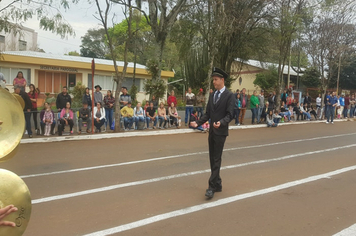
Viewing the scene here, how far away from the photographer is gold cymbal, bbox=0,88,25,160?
186 cm

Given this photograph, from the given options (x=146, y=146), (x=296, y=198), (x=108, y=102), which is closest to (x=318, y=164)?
(x=296, y=198)

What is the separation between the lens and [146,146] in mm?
10211

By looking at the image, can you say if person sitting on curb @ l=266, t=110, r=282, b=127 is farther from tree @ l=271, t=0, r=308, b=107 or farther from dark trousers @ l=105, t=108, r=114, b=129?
dark trousers @ l=105, t=108, r=114, b=129

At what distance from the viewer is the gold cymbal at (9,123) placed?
1857 millimetres

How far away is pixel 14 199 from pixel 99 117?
433 inches

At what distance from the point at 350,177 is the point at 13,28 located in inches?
433

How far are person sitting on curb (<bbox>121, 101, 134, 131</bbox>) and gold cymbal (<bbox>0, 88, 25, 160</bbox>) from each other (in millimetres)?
11418

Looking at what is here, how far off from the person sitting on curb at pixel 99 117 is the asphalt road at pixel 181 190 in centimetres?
258

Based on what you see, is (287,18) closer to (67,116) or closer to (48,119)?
(67,116)

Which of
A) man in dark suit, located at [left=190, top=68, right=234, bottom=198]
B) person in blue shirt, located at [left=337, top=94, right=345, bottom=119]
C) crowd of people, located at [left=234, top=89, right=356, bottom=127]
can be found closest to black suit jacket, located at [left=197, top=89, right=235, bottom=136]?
man in dark suit, located at [left=190, top=68, right=234, bottom=198]

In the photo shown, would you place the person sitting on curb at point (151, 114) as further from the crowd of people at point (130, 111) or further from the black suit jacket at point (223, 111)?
the black suit jacket at point (223, 111)

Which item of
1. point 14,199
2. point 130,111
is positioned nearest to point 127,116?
point 130,111

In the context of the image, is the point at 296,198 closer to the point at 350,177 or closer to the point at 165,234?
the point at 350,177

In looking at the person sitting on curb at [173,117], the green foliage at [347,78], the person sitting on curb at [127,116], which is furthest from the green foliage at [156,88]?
the green foliage at [347,78]
